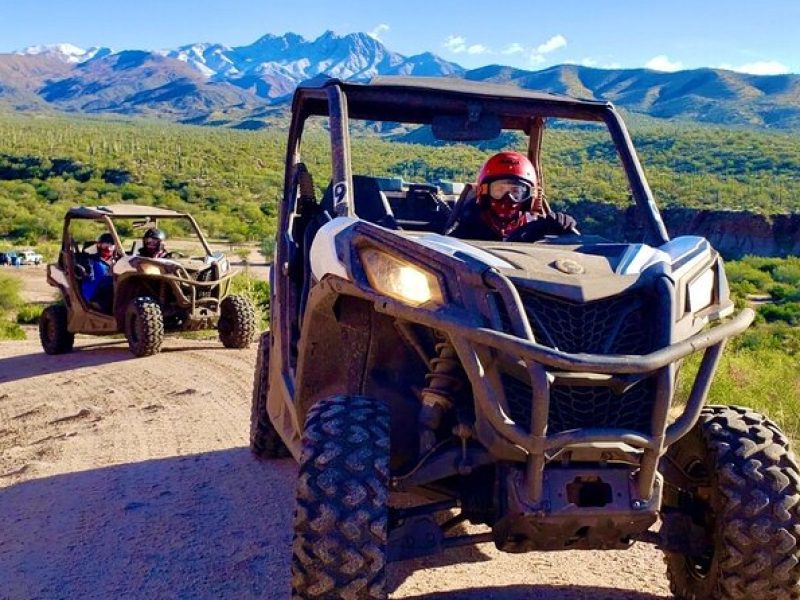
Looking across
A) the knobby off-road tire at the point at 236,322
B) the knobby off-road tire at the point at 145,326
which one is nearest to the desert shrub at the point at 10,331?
the knobby off-road tire at the point at 145,326

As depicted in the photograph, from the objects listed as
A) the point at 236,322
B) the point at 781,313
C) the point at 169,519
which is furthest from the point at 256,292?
the point at 169,519

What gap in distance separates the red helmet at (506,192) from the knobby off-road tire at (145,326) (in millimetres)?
7555

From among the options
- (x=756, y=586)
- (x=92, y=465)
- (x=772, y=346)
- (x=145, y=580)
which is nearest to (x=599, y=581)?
(x=756, y=586)

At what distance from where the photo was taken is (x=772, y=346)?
15070 mm

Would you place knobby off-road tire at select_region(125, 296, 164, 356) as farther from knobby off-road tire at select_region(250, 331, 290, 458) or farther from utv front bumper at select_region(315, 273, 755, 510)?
utv front bumper at select_region(315, 273, 755, 510)

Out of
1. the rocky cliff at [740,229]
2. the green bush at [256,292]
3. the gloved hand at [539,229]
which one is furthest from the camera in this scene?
the rocky cliff at [740,229]

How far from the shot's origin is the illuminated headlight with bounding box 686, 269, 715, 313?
11.7 feet

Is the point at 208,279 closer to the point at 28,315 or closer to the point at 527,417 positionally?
the point at 28,315

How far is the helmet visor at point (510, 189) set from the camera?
15.3 feet

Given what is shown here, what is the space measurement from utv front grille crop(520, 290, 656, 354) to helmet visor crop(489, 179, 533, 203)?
1424 millimetres

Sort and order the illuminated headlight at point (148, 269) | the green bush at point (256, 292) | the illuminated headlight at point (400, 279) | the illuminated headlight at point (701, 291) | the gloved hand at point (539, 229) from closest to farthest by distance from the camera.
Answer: the illuminated headlight at point (400, 279) → the illuminated headlight at point (701, 291) → the gloved hand at point (539, 229) → the illuminated headlight at point (148, 269) → the green bush at point (256, 292)

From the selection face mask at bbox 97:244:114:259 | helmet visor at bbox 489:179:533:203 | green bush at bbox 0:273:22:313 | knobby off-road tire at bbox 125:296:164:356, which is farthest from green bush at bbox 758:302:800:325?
helmet visor at bbox 489:179:533:203

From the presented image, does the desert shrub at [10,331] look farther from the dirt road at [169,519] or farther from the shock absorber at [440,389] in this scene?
the shock absorber at [440,389]

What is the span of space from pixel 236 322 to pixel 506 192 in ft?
25.5
